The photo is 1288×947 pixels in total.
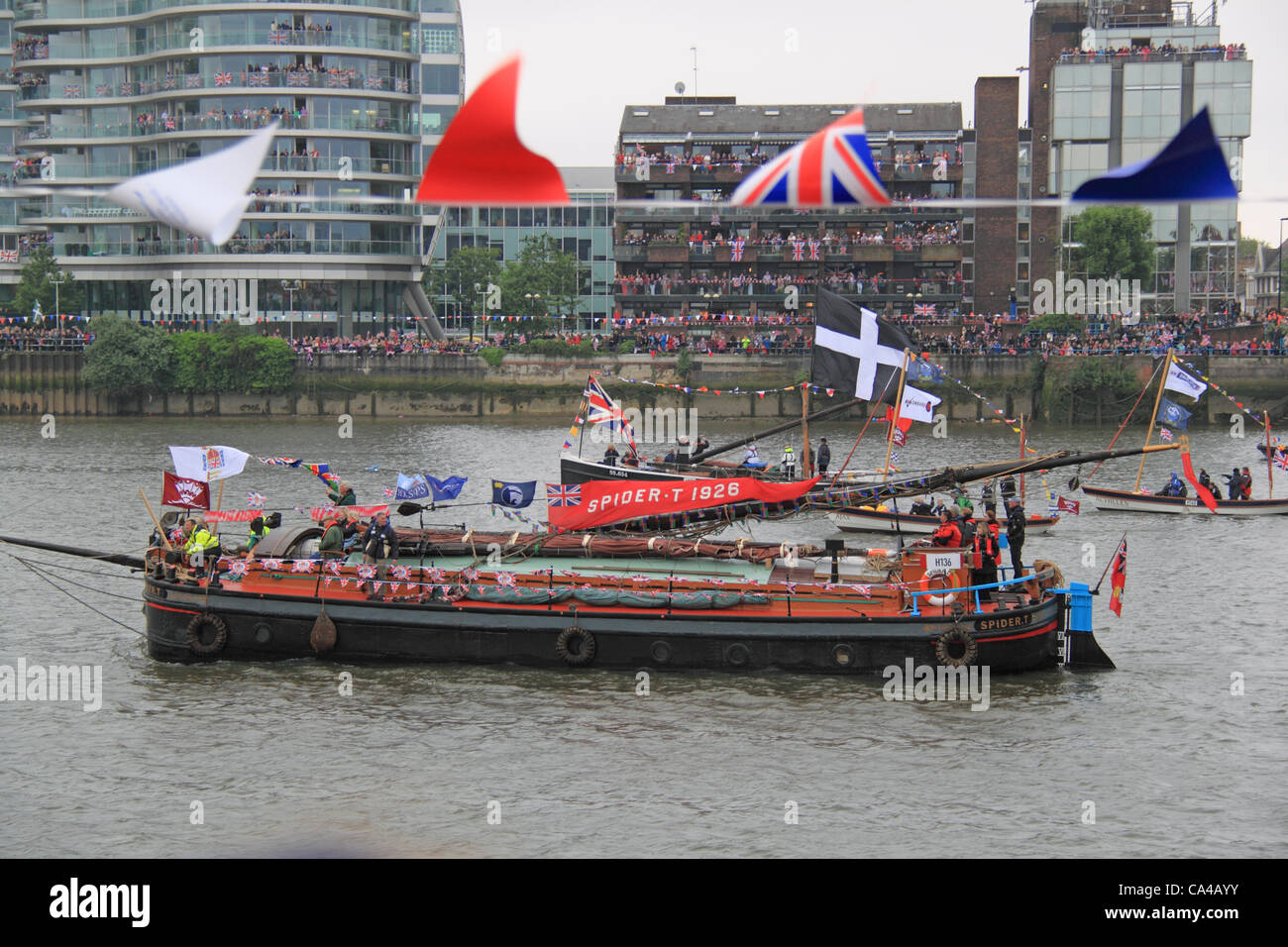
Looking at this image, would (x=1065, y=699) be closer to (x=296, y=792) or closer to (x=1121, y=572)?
(x=1121, y=572)

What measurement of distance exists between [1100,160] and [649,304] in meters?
32.4

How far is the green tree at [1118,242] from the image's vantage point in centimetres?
8875

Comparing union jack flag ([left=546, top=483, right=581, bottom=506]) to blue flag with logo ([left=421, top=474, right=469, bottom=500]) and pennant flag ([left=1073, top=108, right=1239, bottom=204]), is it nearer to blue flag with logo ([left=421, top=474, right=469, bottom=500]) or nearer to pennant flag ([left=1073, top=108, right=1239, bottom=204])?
blue flag with logo ([left=421, top=474, right=469, bottom=500])

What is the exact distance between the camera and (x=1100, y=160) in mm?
96062

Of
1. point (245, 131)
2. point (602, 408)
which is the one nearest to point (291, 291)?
point (245, 131)

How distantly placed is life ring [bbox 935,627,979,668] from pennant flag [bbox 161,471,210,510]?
13.6m

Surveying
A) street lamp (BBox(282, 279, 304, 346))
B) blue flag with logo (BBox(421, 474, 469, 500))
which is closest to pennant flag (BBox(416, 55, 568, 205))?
blue flag with logo (BBox(421, 474, 469, 500))

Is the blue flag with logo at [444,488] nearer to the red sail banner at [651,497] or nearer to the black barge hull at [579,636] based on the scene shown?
the red sail banner at [651,497]

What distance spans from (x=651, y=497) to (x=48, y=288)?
7849 cm

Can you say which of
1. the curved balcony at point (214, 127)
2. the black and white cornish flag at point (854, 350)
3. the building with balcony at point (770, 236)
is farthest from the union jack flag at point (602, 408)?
the curved balcony at point (214, 127)

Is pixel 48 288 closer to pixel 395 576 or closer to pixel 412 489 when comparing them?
pixel 412 489

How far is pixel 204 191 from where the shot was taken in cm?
1102

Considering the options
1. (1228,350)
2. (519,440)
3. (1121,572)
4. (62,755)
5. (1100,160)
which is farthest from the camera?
(1100,160)

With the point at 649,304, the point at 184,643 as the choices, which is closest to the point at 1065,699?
the point at 184,643
